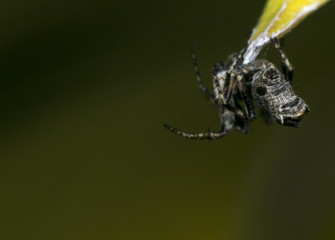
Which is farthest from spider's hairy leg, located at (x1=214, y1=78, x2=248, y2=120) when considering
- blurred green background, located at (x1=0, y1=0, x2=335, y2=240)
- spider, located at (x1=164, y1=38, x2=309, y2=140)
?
blurred green background, located at (x1=0, y1=0, x2=335, y2=240)

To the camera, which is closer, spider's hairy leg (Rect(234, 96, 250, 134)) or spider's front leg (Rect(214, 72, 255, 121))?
spider's front leg (Rect(214, 72, 255, 121))

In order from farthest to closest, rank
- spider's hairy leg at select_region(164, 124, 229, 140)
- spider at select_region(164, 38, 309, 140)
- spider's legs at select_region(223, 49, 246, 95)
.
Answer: spider's hairy leg at select_region(164, 124, 229, 140), spider at select_region(164, 38, 309, 140), spider's legs at select_region(223, 49, 246, 95)

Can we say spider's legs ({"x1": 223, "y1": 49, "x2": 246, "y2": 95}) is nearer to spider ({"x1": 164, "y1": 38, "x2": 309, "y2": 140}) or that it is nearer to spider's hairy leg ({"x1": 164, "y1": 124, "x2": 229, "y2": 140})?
spider ({"x1": 164, "y1": 38, "x2": 309, "y2": 140})

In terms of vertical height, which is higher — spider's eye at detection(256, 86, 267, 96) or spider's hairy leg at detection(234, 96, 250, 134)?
spider's eye at detection(256, 86, 267, 96)

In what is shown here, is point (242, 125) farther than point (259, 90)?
Yes

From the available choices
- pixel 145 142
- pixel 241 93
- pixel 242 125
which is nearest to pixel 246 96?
pixel 241 93

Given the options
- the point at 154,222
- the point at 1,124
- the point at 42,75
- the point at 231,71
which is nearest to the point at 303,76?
the point at 231,71

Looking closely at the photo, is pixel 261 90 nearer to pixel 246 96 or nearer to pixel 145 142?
pixel 246 96

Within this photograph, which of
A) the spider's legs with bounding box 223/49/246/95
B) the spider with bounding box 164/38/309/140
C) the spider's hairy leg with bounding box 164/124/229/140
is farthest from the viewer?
the spider's hairy leg with bounding box 164/124/229/140
